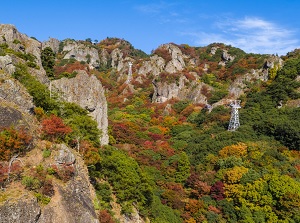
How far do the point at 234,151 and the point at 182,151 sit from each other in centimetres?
819

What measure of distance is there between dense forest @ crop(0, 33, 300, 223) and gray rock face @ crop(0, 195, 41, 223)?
2.48 ft

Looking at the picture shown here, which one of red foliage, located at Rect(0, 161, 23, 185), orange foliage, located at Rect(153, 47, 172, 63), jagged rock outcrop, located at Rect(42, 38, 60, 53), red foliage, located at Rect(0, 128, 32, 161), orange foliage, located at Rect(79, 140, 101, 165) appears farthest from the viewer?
jagged rock outcrop, located at Rect(42, 38, 60, 53)

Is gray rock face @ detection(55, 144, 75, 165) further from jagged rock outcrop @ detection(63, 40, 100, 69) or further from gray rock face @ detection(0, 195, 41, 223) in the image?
jagged rock outcrop @ detection(63, 40, 100, 69)

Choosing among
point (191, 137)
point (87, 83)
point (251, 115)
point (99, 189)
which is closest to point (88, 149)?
point (99, 189)

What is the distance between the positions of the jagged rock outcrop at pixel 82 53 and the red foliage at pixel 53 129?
80.8 metres

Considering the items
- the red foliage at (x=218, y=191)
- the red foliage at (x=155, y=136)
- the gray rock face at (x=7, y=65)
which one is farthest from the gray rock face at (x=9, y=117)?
the red foliage at (x=155, y=136)

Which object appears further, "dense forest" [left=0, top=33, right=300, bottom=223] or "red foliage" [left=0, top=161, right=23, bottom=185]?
"dense forest" [left=0, top=33, right=300, bottom=223]

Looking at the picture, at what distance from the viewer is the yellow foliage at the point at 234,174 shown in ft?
119

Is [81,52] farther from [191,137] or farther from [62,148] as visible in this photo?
[62,148]

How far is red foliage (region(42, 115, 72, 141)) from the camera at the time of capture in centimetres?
2122

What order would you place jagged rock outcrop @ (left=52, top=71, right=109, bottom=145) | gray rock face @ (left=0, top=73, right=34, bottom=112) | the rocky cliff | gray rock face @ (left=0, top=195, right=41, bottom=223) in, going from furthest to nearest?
jagged rock outcrop @ (left=52, top=71, right=109, bottom=145), gray rock face @ (left=0, top=73, right=34, bottom=112), the rocky cliff, gray rock face @ (left=0, top=195, right=41, bottom=223)

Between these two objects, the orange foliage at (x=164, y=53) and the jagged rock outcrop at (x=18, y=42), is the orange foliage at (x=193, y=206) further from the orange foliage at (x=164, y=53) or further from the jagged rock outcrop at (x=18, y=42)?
the orange foliage at (x=164, y=53)

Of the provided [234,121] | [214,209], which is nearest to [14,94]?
[214,209]

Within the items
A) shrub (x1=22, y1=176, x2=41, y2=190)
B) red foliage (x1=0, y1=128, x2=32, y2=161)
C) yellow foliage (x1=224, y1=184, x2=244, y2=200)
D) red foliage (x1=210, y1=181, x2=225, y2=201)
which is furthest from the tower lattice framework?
shrub (x1=22, y1=176, x2=41, y2=190)
